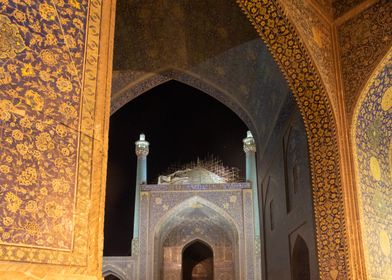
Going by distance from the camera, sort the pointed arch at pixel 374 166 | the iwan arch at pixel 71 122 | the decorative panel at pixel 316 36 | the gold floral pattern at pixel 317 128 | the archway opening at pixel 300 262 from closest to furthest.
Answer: the iwan arch at pixel 71 122 → the gold floral pattern at pixel 317 128 → the pointed arch at pixel 374 166 → the decorative panel at pixel 316 36 → the archway opening at pixel 300 262

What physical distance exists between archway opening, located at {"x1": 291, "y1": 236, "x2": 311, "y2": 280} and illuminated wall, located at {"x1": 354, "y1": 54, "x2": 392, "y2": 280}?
123 centimetres

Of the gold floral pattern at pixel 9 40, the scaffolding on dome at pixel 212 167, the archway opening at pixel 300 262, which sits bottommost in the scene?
the archway opening at pixel 300 262

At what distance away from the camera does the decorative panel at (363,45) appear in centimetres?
616

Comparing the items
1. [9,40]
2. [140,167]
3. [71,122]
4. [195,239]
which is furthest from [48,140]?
[195,239]

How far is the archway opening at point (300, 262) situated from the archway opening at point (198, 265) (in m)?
11.7

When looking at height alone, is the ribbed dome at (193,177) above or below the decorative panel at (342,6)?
above

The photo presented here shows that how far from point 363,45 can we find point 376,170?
1.68m

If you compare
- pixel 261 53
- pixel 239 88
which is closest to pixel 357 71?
pixel 261 53

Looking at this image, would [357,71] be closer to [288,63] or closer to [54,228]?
[288,63]

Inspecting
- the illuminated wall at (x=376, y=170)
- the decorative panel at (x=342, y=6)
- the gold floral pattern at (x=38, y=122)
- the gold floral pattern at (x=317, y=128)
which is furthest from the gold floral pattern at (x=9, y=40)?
the decorative panel at (x=342, y=6)

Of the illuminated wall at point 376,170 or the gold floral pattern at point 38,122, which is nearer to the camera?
the gold floral pattern at point 38,122

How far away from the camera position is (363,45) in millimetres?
6355

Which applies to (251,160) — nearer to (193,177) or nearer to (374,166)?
(193,177)

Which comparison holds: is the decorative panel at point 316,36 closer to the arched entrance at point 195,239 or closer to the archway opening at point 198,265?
the arched entrance at point 195,239
